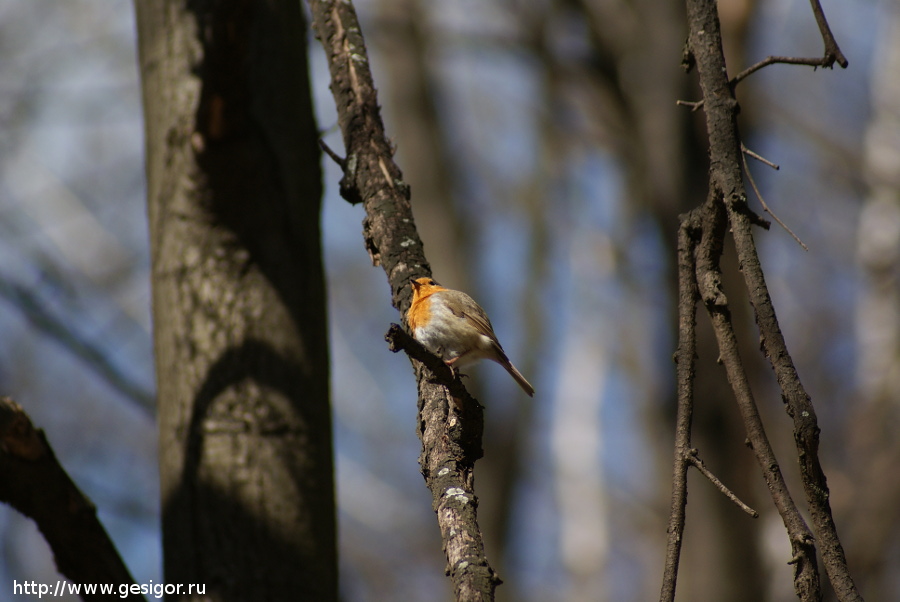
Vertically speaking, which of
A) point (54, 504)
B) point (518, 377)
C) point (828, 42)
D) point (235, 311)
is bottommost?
point (54, 504)

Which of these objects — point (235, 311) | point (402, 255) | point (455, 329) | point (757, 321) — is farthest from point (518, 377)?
point (757, 321)

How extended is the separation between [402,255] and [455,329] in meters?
0.98

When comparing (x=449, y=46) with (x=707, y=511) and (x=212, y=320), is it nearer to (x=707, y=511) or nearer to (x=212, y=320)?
(x=707, y=511)

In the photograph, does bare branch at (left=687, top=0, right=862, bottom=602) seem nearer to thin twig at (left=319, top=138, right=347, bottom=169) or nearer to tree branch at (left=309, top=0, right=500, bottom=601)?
tree branch at (left=309, top=0, right=500, bottom=601)

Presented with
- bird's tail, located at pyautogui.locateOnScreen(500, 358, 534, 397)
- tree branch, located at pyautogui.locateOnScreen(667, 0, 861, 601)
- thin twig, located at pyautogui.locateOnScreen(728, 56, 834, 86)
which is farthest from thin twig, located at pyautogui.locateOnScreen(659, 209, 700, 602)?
bird's tail, located at pyautogui.locateOnScreen(500, 358, 534, 397)

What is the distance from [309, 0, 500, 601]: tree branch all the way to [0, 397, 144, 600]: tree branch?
72 centimetres

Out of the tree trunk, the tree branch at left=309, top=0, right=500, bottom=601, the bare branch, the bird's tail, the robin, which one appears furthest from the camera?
the bird's tail

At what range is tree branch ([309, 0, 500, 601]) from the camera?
144 cm

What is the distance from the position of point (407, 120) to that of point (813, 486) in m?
5.30

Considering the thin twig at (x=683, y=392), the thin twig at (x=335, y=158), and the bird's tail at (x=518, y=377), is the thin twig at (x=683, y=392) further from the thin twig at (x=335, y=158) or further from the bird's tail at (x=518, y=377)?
the bird's tail at (x=518, y=377)

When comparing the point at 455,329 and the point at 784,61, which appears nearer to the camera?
the point at 784,61

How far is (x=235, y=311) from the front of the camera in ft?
6.68

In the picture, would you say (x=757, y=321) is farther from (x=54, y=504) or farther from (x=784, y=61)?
(x=54, y=504)

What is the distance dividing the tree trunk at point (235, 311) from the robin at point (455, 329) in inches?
32.2
